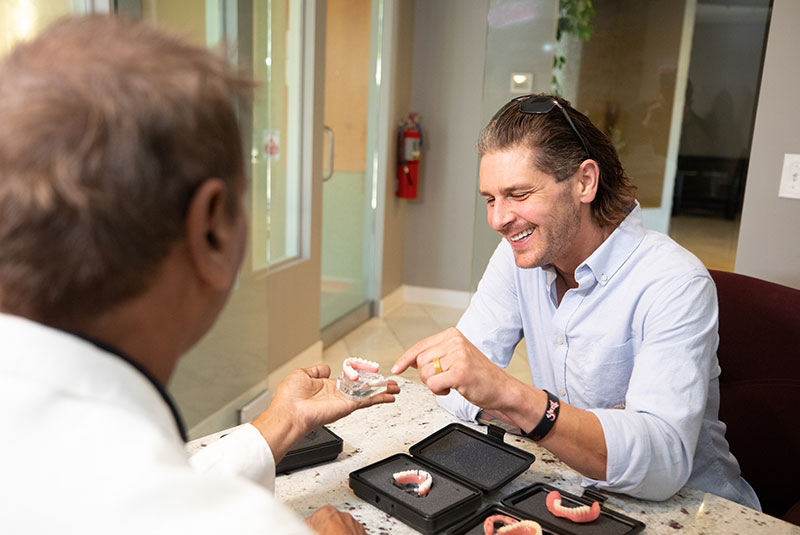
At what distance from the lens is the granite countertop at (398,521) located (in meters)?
1.11

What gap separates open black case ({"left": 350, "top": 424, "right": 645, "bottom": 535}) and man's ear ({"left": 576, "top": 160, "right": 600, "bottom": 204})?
24.5 inches

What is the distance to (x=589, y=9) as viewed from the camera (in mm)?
3910

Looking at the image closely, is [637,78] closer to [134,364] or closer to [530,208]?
[530,208]

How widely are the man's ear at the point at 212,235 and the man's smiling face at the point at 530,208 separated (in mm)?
1041

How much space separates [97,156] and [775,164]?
2.56 meters

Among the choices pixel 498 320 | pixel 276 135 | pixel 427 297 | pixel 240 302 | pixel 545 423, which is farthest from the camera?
pixel 427 297

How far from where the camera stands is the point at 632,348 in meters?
1.47

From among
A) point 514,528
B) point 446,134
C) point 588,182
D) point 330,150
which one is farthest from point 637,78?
point 514,528

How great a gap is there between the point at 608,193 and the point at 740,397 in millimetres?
585

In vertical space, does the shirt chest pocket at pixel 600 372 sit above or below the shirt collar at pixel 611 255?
below

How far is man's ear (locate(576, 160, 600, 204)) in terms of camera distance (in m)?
1.58

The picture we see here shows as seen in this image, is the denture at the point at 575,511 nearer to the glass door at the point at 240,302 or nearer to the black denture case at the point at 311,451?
the black denture case at the point at 311,451

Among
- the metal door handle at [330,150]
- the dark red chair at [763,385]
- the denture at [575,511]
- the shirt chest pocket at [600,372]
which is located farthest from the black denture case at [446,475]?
the metal door handle at [330,150]

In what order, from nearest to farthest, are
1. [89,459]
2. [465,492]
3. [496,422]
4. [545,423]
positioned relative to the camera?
1. [89,459]
2. [465,492]
3. [545,423]
4. [496,422]
